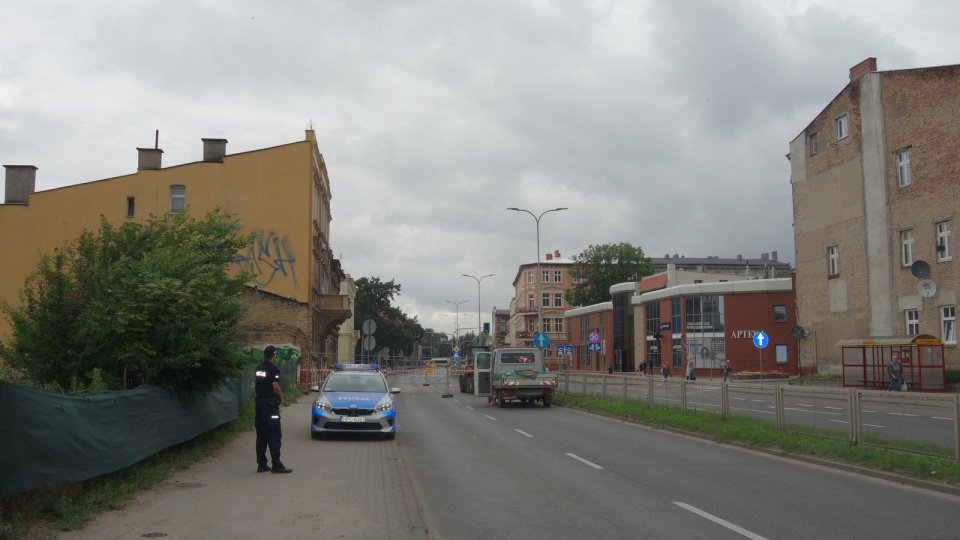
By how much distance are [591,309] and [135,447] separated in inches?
3060

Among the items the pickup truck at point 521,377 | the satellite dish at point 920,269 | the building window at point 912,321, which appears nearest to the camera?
the pickup truck at point 521,377

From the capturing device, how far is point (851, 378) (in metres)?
39.3

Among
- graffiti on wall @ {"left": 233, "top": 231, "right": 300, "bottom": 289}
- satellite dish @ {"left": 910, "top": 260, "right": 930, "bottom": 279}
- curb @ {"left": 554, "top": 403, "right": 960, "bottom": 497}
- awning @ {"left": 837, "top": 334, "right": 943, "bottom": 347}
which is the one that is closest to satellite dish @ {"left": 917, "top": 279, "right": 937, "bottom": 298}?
satellite dish @ {"left": 910, "top": 260, "right": 930, "bottom": 279}

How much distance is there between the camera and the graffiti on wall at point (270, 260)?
42219 millimetres

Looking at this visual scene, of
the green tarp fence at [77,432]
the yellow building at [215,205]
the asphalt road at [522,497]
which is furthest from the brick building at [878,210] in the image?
the green tarp fence at [77,432]

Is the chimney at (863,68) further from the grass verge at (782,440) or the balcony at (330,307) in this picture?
the balcony at (330,307)

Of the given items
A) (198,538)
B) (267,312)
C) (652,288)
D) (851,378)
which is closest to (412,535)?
(198,538)

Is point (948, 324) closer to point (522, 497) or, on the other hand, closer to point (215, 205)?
point (522, 497)

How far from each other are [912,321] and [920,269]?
305 centimetres

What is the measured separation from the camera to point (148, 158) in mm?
44219

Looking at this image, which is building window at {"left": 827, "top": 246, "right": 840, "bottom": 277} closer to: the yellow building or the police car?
the yellow building

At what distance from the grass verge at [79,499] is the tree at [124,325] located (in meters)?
1.37

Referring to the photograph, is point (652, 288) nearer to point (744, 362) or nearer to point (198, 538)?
point (744, 362)

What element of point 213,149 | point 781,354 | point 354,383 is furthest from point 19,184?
point 781,354
